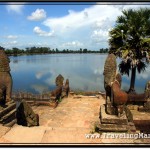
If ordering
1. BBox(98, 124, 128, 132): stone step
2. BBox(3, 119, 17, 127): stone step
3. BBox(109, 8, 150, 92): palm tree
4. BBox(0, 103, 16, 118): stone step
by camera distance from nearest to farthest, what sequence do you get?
BBox(98, 124, 128, 132): stone step, BBox(3, 119, 17, 127): stone step, BBox(0, 103, 16, 118): stone step, BBox(109, 8, 150, 92): palm tree

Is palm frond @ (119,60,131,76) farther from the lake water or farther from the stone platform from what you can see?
the stone platform

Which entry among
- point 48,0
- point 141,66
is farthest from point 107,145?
point 141,66

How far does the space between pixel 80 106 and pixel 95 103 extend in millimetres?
1123

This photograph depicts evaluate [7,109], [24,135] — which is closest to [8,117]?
[7,109]

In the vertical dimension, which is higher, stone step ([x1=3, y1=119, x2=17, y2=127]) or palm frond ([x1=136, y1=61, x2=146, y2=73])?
palm frond ([x1=136, y1=61, x2=146, y2=73])

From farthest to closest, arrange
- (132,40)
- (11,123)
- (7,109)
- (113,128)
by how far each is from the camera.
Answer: (132,40)
(7,109)
(11,123)
(113,128)

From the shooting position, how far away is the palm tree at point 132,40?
50.0 ft

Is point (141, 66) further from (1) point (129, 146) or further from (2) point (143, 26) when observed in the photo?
(1) point (129, 146)

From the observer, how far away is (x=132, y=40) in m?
15.6

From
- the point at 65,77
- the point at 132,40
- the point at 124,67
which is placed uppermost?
the point at 132,40

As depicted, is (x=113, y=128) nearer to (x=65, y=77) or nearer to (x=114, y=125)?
(x=114, y=125)

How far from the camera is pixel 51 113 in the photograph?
37.2 feet

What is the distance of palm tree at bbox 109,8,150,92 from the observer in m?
15.2

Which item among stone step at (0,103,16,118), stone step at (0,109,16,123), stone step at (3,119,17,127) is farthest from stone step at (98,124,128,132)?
stone step at (0,103,16,118)
